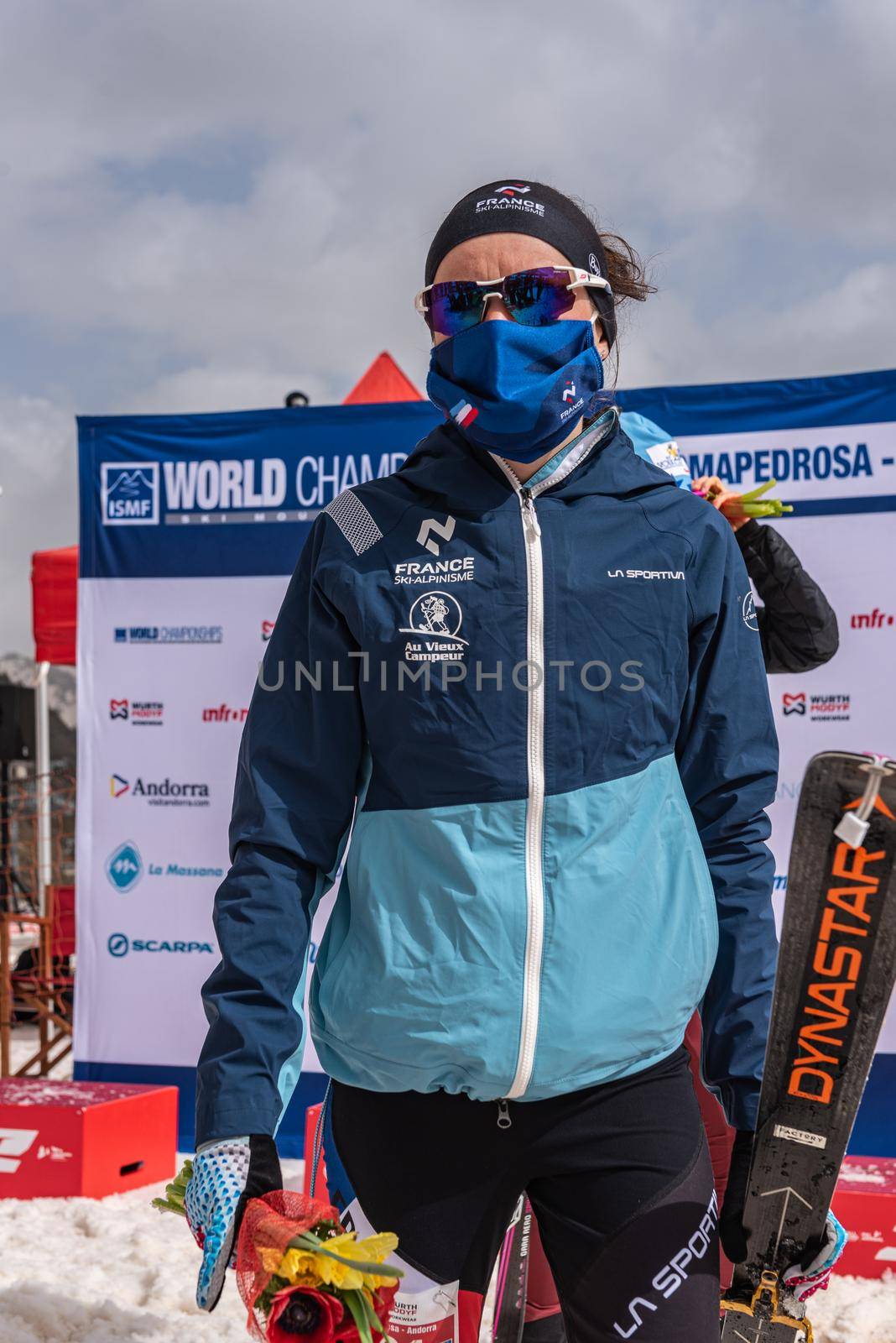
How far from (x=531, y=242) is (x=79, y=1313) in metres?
2.81

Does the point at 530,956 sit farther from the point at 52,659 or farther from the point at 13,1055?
the point at 13,1055

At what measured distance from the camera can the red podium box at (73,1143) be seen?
396 cm


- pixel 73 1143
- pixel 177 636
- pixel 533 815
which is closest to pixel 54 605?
pixel 177 636

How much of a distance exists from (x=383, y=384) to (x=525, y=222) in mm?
4582

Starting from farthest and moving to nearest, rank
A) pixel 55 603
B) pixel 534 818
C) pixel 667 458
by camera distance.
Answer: pixel 55 603
pixel 667 458
pixel 534 818

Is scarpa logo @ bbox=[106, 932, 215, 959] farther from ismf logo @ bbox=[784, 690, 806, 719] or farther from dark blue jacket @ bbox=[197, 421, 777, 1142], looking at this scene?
dark blue jacket @ bbox=[197, 421, 777, 1142]

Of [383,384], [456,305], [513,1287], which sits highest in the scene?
[383,384]

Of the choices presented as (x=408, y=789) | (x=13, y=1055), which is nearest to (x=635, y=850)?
(x=408, y=789)

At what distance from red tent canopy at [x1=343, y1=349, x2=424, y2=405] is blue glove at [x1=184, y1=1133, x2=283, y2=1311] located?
16.3 feet

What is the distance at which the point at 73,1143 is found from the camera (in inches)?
156

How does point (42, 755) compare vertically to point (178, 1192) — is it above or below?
above

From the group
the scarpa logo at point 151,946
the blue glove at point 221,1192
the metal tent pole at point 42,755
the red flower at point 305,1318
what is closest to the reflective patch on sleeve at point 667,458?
the blue glove at point 221,1192

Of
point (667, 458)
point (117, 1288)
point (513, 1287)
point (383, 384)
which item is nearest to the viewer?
point (513, 1287)

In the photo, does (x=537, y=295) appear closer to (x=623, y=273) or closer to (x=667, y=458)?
(x=623, y=273)
